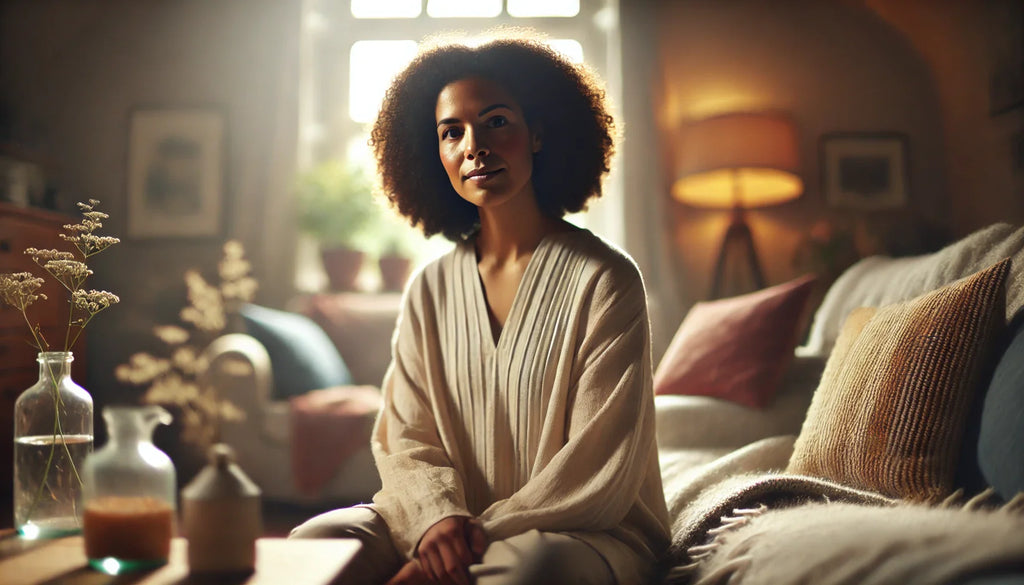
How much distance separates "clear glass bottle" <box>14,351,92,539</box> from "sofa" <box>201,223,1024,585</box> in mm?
830

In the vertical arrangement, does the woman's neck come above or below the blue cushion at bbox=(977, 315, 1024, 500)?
above

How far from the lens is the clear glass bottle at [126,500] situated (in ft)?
2.71

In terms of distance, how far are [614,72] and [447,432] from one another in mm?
3195

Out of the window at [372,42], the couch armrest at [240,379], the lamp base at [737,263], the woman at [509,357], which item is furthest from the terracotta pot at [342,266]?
the woman at [509,357]

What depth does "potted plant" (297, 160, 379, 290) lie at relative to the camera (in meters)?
3.95

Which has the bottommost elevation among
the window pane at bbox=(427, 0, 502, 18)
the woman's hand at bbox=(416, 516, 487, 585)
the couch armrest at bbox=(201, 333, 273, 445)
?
the couch armrest at bbox=(201, 333, 273, 445)

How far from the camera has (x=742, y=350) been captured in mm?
2018

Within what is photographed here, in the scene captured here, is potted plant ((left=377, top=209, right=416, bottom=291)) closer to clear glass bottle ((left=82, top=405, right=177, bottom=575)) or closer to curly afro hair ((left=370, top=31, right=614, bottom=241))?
curly afro hair ((left=370, top=31, right=614, bottom=241))

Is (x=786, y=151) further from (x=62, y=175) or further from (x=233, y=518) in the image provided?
(x=233, y=518)

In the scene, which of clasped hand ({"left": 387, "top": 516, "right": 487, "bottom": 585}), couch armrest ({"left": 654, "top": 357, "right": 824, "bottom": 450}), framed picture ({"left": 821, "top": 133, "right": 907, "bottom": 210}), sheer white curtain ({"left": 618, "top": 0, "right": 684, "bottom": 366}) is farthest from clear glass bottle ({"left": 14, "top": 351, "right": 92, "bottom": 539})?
framed picture ({"left": 821, "top": 133, "right": 907, "bottom": 210})

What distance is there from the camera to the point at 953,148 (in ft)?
12.5

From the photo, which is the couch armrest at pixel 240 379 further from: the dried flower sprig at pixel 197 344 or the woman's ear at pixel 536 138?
the woman's ear at pixel 536 138

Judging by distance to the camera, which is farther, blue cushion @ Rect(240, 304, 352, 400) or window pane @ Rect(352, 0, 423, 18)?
window pane @ Rect(352, 0, 423, 18)

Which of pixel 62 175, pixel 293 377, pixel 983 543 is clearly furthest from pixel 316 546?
pixel 62 175
